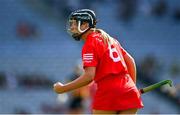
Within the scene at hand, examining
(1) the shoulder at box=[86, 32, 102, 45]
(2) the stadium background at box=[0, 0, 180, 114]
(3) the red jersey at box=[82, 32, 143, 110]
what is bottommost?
(2) the stadium background at box=[0, 0, 180, 114]

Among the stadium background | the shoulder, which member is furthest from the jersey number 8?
the stadium background

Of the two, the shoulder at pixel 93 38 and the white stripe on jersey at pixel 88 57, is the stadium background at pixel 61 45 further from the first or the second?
the white stripe on jersey at pixel 88 57

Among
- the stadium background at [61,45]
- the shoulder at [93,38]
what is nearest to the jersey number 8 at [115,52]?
the shoulder at [93,38]

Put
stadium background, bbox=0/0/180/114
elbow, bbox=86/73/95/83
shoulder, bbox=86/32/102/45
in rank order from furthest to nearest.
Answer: stadium background, bbox=0/0/180/114 < shoulder, bbox=86/32/102/45 < elbow, bbox=86/73/95/83

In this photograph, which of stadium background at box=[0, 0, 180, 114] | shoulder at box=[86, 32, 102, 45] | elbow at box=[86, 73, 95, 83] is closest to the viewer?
elbow at box=[86, 73, 95, 83]

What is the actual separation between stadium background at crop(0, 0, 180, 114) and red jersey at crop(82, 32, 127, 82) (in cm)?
1075

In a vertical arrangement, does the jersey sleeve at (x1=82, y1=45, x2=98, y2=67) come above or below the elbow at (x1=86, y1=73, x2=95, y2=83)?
above

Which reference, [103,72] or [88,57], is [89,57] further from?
[103,72]

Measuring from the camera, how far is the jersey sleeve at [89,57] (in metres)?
6.52

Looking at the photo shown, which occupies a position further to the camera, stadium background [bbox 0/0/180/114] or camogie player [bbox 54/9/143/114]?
stadium background [bbox 0/0/180/114]

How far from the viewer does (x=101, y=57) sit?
21.7 feet

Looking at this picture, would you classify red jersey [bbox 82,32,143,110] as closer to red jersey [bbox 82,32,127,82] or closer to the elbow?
red jersey [bbox 82,32,127,82]

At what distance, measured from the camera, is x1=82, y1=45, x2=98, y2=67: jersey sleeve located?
21.4 feet

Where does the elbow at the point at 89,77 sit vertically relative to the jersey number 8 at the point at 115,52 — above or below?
below
